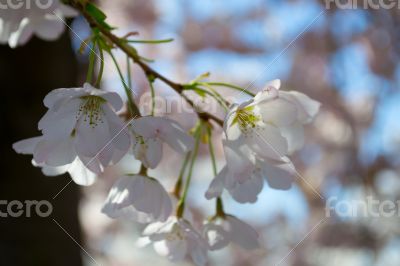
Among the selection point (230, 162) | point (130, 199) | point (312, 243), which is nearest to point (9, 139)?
point (130, 199)

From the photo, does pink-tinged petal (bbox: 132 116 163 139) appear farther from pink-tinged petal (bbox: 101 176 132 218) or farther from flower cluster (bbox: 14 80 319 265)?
pink-tinged petal (bbox: 101 176 132 218)

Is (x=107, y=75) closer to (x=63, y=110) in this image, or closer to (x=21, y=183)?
(x=21, y=183)

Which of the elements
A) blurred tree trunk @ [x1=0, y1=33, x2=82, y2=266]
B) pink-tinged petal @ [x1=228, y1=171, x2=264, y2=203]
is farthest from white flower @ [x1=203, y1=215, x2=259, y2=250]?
blurred tree trunk @ [x1=0, y1=33, x2=82, y2=266]

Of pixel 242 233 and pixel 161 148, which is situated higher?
pixel 161 148

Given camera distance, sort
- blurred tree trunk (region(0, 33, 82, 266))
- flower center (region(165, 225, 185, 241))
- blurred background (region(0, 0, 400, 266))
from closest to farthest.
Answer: flower center (region(165, 225, 185, 241)), blurred tree trunk (region(0, 33, 82, 266)), blurred background (region(0, 0, 400, 266))

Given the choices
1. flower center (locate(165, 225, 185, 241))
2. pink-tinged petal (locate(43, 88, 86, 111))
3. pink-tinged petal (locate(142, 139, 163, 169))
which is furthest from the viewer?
flower center (locate(165, 225, 185, 241))

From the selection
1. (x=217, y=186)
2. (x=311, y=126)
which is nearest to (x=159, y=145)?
(x=217, y=186)

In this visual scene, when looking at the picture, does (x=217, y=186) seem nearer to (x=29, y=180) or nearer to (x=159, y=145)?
(x=159, y=145)

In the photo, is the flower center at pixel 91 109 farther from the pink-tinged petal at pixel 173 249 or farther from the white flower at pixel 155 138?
the pink-tinged petal at pixel 173 249
